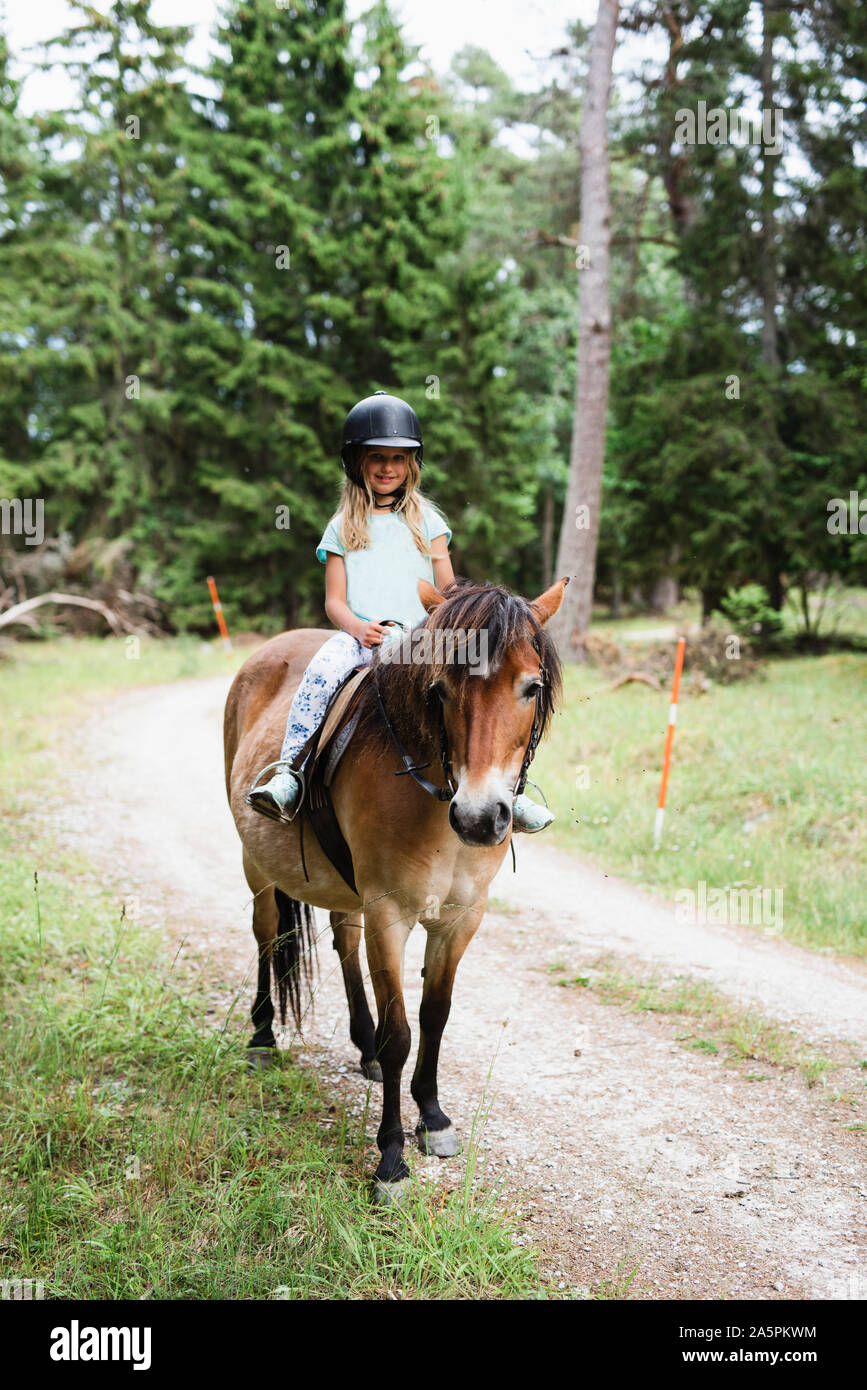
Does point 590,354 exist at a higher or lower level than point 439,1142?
higher

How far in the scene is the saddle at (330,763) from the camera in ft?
11.2

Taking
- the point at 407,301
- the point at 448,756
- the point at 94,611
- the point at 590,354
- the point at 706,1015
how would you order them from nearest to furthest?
the point at 448,756, the point at 706,1015, the point at 590,354, the point at 407,301, the point at 94,611

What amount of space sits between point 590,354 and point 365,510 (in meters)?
11.3

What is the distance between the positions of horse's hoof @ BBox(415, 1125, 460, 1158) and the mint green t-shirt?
6.60 ft

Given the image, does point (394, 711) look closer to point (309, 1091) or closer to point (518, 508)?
point (309, 1091)

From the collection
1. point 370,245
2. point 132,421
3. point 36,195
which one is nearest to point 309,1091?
point 370,245

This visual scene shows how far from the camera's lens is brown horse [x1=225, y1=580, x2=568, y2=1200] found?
2.55 meters

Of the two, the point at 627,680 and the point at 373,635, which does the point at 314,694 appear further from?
the point at 627,680

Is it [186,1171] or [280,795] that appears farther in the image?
[280,795]

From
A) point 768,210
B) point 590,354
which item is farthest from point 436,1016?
point 768,210

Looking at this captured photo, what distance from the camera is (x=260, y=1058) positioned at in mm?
3936

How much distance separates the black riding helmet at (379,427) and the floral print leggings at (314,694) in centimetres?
75

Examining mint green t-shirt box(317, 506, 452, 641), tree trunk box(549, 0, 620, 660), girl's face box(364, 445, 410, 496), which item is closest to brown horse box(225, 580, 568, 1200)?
mint green t-shirt box(317, 506, 452, 641)

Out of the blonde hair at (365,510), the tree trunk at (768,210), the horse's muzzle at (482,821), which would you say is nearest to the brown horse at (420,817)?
the horse's muzzle at (482,821)
